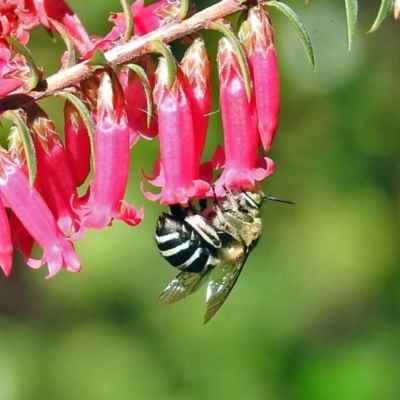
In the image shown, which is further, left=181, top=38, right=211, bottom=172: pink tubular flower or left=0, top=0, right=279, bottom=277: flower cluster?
left=181, top=38, right=211, bottom=172: pink tubular flower

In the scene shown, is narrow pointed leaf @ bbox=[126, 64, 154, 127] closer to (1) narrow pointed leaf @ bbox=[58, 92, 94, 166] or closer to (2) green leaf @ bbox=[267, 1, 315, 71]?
(1) narrow pointed leaf @ bbox=[58, 92, 94, 166]

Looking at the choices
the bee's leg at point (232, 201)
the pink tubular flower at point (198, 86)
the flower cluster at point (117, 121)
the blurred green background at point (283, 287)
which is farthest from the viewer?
the blurred green background at point (283, 287)

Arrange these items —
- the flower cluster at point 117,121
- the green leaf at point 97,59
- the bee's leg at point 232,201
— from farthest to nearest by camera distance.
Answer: the bee's leg at point 232,201 < the flower cluster at point 117,121 < the green leaf at point 97,59

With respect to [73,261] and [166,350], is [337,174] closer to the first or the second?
[166,350]

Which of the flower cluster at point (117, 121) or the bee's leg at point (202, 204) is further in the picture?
the bee's leg at point (202, 204)

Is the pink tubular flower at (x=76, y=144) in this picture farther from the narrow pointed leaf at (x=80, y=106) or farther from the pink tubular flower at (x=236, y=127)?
the pink tubular flower at (x=236, y=127)

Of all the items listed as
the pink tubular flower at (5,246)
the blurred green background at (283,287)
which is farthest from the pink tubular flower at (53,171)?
the blurred green background at (283,287)

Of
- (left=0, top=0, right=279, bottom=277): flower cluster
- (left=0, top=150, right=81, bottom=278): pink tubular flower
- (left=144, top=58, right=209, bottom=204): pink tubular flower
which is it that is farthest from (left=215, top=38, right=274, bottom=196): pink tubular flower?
(left=0, top=150, right=81, bottom=278): pink tubular flower
